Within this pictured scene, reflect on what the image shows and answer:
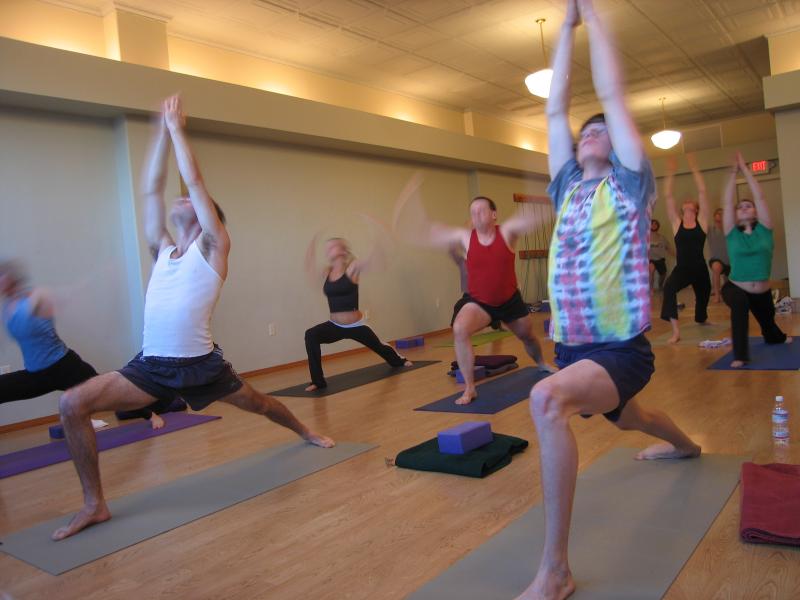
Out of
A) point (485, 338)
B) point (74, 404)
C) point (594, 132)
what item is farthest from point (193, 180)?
point (485, 338)

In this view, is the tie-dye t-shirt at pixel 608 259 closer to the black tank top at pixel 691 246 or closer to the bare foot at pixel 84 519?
the bare foot at pixel 84 519

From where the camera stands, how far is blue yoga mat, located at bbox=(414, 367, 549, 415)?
3.97m

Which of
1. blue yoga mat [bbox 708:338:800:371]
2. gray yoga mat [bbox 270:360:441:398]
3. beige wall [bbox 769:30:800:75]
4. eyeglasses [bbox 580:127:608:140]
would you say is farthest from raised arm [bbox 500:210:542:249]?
beige wall [bbox 769:30:800:75]

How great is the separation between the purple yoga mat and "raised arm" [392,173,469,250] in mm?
2038

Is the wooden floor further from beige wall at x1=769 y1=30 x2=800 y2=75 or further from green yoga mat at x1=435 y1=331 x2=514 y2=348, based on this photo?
beige wall at x1=769 y1=30 x2=800 y2=75

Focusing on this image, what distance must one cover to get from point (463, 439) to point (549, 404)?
136 centimetres

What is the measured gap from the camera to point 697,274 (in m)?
6.01

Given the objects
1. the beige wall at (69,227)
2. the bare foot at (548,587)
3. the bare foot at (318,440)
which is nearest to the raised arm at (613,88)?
the bare foot at (548,587)

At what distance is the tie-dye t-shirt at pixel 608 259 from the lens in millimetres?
1703

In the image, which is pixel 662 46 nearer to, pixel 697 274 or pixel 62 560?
pixel 697 274

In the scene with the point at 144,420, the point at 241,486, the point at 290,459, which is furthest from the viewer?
the point at 144,420

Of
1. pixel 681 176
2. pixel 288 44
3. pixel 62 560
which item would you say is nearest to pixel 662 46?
pixel 288 44

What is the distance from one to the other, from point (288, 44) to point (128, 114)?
186 cm

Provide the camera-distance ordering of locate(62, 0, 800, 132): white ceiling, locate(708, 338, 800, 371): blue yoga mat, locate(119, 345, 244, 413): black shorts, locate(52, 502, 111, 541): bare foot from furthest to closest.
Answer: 1. locate(62, 0, 800, 132): white ceiling
2. locate(708, 338, 800, 371): blue yoga mat
3. locate(119, 345, 244, 413): black shorts
4. locate(52, 502, 111, 541): bare foot
